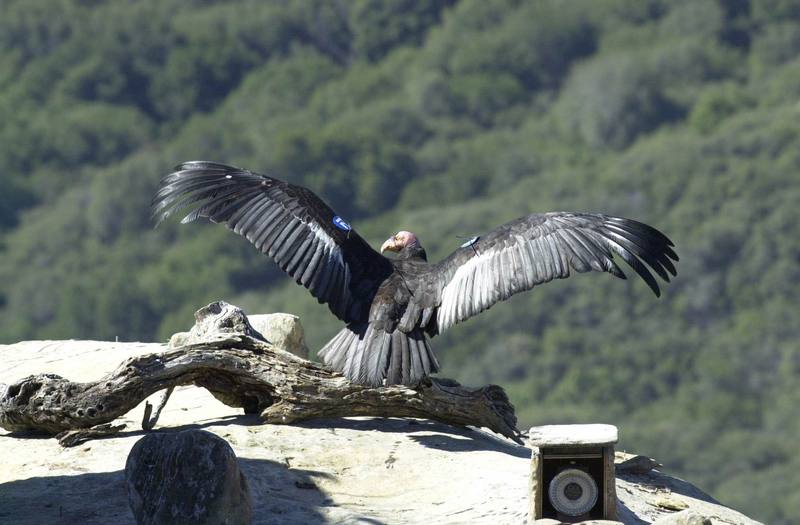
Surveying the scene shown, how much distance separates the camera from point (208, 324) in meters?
13.2

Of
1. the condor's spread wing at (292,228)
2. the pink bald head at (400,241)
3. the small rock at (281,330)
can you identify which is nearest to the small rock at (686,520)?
the condor's spread wing at (292,228)

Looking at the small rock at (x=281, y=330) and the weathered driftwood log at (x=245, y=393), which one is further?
the small rock at (x=281, y=330)

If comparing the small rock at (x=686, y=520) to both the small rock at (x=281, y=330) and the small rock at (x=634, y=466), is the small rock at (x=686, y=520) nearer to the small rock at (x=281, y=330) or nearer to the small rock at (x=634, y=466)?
the small rock at (x=634, y=466)

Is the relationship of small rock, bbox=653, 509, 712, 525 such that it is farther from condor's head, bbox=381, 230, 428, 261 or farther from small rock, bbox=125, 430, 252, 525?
condor's head, bbox=381, 230, 428, 261

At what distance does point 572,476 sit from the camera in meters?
11.0

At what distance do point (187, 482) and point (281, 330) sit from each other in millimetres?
3892

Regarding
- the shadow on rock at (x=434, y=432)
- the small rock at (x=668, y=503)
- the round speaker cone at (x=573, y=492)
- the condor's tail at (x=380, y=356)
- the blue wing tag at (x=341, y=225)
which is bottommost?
the round speaker cone at (x=573, y=492)

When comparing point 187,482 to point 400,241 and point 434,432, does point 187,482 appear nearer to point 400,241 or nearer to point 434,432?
point 434,432

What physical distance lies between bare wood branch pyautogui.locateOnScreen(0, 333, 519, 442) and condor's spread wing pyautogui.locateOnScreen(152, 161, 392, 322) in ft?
1.78

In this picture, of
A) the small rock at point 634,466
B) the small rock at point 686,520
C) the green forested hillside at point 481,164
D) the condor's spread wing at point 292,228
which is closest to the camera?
the small rock at point 686,520

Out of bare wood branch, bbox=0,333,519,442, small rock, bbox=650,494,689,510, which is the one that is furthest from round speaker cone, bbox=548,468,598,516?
bare wood branch, bbox=0,333,519,442

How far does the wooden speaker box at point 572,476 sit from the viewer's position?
1095cm

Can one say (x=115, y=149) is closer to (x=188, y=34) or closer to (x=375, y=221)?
(x=188, y=34)

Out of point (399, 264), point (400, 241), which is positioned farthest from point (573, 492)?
point (400, 241)
